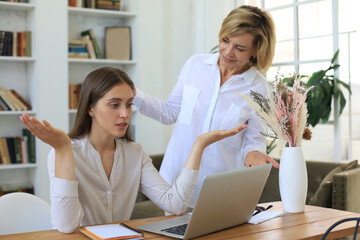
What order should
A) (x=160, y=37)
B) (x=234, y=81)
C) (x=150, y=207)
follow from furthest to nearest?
(x=160, y=37) < (x=150, y=207) < (x=234, y=81)

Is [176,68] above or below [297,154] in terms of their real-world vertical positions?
above

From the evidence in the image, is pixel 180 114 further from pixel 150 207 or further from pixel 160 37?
pixel 160 37

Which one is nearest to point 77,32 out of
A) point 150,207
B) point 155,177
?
point 150,207

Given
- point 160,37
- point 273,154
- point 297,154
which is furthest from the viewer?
point 160,37

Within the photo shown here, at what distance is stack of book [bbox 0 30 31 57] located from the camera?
4.52m

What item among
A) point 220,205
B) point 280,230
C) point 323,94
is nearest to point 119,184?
point 220,205

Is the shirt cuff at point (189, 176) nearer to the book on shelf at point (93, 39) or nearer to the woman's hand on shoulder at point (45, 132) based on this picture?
the woman's hand on shoulder at point (45, 132)

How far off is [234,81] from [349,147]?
213 centimetres

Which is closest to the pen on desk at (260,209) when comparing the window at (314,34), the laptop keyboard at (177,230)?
the laptop keyboard at (177,230)

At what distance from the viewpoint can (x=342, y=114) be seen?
13.7ft

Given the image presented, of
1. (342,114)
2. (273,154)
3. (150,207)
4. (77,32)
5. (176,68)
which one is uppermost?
(77,32)

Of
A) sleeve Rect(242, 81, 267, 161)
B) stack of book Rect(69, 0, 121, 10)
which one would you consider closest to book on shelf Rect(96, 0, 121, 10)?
stack of book Rect(69, 0, 121, 10)

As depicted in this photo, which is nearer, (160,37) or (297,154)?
(297,154)

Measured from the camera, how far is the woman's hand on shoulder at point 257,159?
6.79 feet
